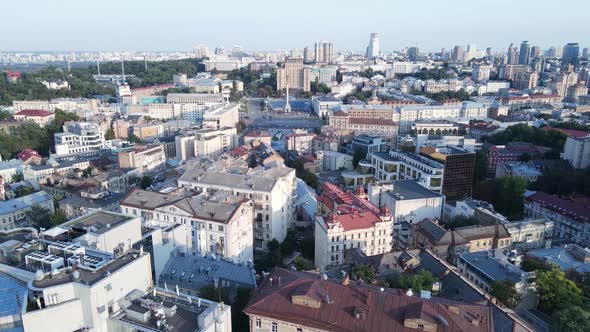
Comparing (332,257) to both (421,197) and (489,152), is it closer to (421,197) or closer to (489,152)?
(421,197)

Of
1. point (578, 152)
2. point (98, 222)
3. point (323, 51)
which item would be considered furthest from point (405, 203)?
point (323, 51)

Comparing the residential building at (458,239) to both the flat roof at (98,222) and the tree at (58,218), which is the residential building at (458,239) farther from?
the tree at (58,218)

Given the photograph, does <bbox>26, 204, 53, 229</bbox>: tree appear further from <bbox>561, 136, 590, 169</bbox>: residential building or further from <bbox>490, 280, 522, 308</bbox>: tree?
<bbox>561, 136, 590, 169</bbox>: residential building

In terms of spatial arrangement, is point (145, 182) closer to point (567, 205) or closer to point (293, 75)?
point (567, 205)

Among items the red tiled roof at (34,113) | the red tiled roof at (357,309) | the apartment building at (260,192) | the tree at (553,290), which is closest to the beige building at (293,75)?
the red tiled roof at (34,113)

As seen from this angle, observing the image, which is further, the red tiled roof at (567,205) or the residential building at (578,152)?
the residential building at (578,152)

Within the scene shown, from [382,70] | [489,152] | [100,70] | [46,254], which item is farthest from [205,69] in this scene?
[46,254]
